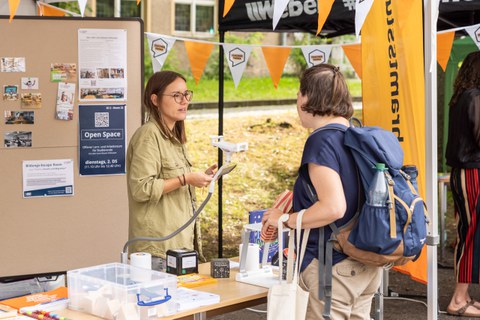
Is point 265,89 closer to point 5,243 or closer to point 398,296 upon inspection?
point 398,296

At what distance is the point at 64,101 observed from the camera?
477 centimetres

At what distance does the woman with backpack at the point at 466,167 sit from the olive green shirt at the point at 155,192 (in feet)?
6.82

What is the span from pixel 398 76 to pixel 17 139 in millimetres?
2244

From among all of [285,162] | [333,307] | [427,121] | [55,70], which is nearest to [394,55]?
[427,121]

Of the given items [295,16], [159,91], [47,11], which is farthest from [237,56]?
[159,91]

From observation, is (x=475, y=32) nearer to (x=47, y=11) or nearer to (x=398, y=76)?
(x=398, y=76)

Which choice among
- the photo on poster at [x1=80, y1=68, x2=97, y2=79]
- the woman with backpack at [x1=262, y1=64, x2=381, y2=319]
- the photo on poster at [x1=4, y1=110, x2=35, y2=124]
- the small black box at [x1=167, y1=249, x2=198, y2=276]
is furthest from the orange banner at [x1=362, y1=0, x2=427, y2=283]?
the photo on poster at [x1=4, y1=110, x2=35, y2=124]

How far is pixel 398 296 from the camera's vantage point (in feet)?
19.5

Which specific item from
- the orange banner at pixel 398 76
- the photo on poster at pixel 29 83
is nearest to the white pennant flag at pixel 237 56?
the photo on poster at pixel 29 83

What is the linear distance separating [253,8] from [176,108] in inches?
86.6

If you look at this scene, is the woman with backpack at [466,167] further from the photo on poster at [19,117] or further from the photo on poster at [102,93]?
the photo on poster at [19,117]

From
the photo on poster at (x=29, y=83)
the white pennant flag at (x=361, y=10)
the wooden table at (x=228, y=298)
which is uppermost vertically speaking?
the white pennant flag at (x=361, y=10)

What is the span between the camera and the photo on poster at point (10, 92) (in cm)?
468

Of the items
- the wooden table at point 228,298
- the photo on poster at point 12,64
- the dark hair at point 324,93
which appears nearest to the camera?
the dark hair at point 324,93
